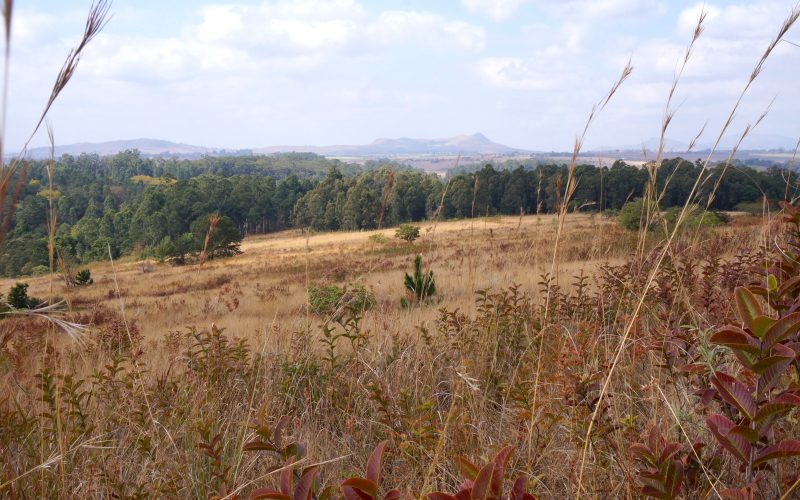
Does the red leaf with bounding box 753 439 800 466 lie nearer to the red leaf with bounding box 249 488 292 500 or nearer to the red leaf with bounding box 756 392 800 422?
the red leaf with bounding box 756 392 800 422

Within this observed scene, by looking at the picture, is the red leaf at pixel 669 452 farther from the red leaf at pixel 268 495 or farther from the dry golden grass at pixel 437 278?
the dry golden grass at pixel 437 278

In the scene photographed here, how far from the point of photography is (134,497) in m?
1.50

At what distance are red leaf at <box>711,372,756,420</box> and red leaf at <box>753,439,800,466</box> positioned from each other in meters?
0.06

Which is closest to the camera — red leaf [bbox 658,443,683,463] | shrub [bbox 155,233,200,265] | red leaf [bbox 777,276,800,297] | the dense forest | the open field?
red leaf [bbox 658,443,683,463]

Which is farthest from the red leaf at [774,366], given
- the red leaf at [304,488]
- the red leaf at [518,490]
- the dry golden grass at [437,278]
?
the dry golden grass at [437,278]

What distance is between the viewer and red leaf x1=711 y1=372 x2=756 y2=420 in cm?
110

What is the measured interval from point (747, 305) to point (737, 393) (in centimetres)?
18

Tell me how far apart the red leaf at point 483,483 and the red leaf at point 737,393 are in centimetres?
56

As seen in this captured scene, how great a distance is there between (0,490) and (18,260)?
43.2 m

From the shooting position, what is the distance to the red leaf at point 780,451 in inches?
40.6

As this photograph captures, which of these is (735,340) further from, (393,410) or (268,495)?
(393,410)

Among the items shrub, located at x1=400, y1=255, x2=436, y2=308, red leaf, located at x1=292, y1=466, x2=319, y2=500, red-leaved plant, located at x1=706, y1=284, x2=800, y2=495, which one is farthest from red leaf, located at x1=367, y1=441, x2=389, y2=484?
shrub, located at x1=400, y1=255, x2=436, y2=308

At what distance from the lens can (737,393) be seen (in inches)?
43.9

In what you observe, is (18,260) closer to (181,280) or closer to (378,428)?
(181,280)
